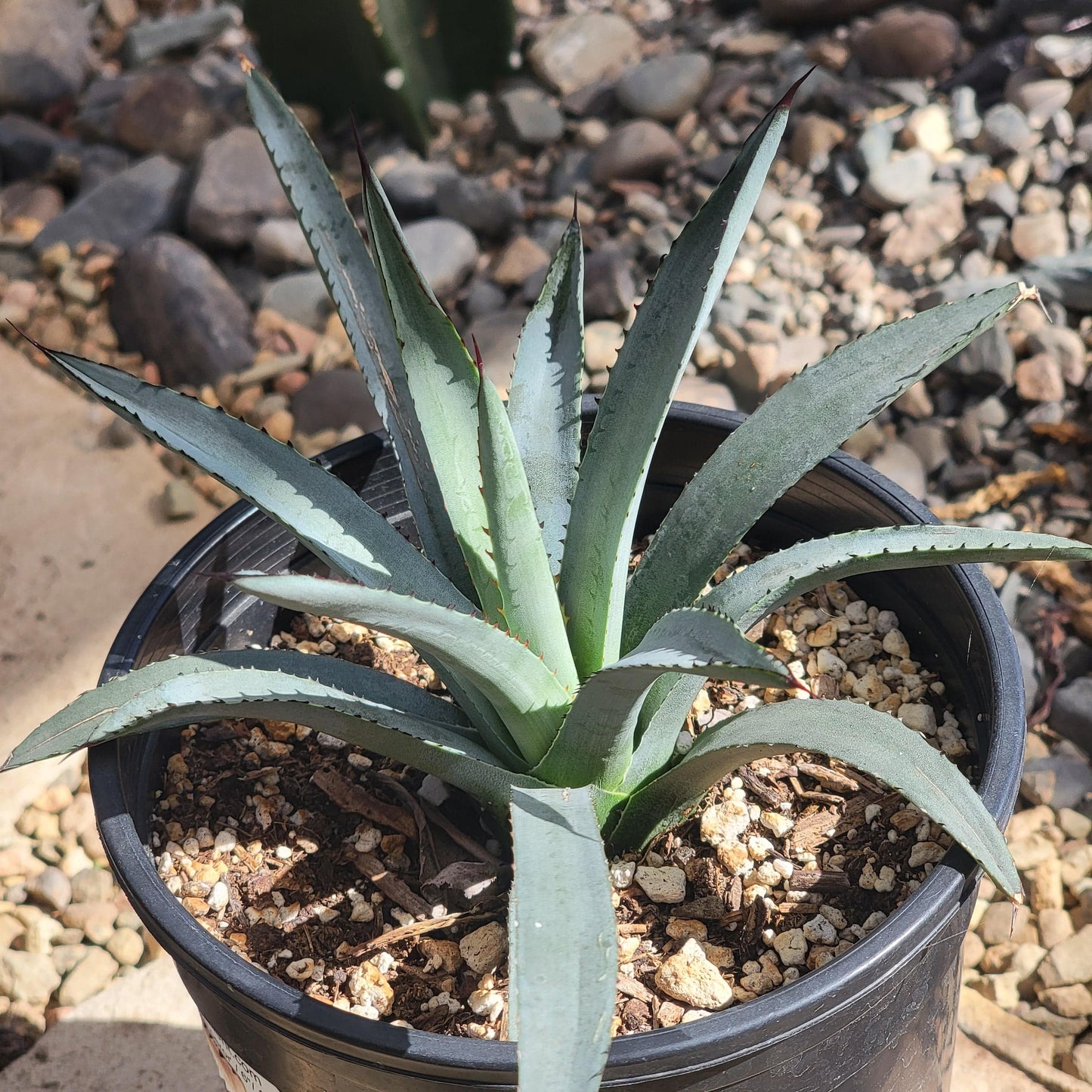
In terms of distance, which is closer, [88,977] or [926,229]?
[88,977]

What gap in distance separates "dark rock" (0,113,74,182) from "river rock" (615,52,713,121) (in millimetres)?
1511

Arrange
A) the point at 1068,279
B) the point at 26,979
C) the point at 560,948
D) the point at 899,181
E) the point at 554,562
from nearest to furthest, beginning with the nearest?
1. the point at 560,948
2. the point at 554,562
3. the point at 26,979
4. the point at 1068,279
5. the point at 899,181

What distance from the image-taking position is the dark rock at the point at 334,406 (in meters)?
2.34

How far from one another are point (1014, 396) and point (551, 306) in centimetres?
133

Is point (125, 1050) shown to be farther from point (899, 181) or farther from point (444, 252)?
point (899, 181)

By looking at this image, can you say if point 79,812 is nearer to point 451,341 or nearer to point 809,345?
point 451,341

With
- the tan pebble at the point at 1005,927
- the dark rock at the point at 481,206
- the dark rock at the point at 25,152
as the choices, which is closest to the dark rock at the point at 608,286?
the dark rock at the point at 481,206

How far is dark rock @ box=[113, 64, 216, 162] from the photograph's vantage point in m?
3.03

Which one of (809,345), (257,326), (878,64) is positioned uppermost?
(878,64)

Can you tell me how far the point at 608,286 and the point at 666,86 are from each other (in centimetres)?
73

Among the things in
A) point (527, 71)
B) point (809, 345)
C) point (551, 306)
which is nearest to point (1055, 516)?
point (809, 345)

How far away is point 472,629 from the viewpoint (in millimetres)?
834

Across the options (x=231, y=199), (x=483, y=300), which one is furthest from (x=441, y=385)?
(x=231, y=199)

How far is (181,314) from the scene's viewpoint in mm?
2525
